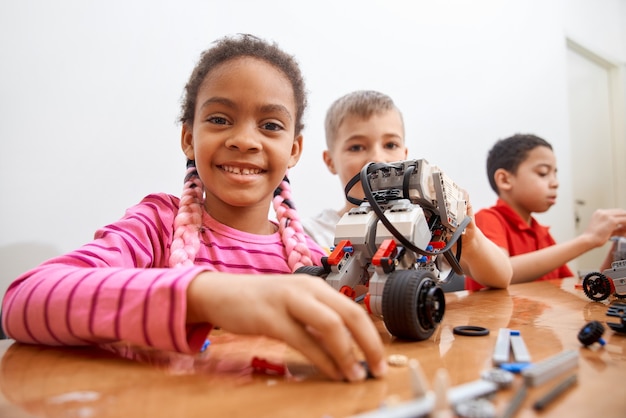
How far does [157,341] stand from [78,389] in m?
0.07

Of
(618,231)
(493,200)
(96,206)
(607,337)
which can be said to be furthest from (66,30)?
(493,200)

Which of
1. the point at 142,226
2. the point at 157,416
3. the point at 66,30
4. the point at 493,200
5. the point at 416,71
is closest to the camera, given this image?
the point at 157,416

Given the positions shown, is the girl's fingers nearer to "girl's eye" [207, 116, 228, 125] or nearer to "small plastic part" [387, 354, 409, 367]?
"small plastic part" [387, 354, 409, 367]

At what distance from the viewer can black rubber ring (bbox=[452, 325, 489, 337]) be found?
48cm

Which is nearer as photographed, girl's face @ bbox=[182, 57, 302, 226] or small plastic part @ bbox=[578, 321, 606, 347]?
small plastic part @ bbox=[578, 321, 606, 347]

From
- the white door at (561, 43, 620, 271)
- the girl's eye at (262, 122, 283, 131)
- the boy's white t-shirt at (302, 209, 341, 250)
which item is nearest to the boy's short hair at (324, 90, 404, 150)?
the boy's white t-shirt at (302, 209, 341, 250)

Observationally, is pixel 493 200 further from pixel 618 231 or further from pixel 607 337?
pixel 607 337

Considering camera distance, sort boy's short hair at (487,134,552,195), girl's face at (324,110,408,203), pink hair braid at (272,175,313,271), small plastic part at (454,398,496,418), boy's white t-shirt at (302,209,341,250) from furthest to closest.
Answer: boy's short hair at (487,134,552,195) → boy's white t-shirt at (302,209,341,250) → girl's face at (324,110,408,203) → pink hair braid at (272,175,313,271) → small plastic part at (454,398,496,418)

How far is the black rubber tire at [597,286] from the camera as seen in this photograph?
70 cm

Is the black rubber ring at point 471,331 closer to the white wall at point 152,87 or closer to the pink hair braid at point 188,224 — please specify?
the pink hair braid at point 188,224

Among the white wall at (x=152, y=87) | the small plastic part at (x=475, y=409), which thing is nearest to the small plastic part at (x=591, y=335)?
the small plastic part at (x=475, y=409)

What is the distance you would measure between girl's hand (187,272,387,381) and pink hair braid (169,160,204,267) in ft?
1.03

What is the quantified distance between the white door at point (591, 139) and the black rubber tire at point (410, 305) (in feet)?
8.88

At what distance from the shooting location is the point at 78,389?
0.32m
